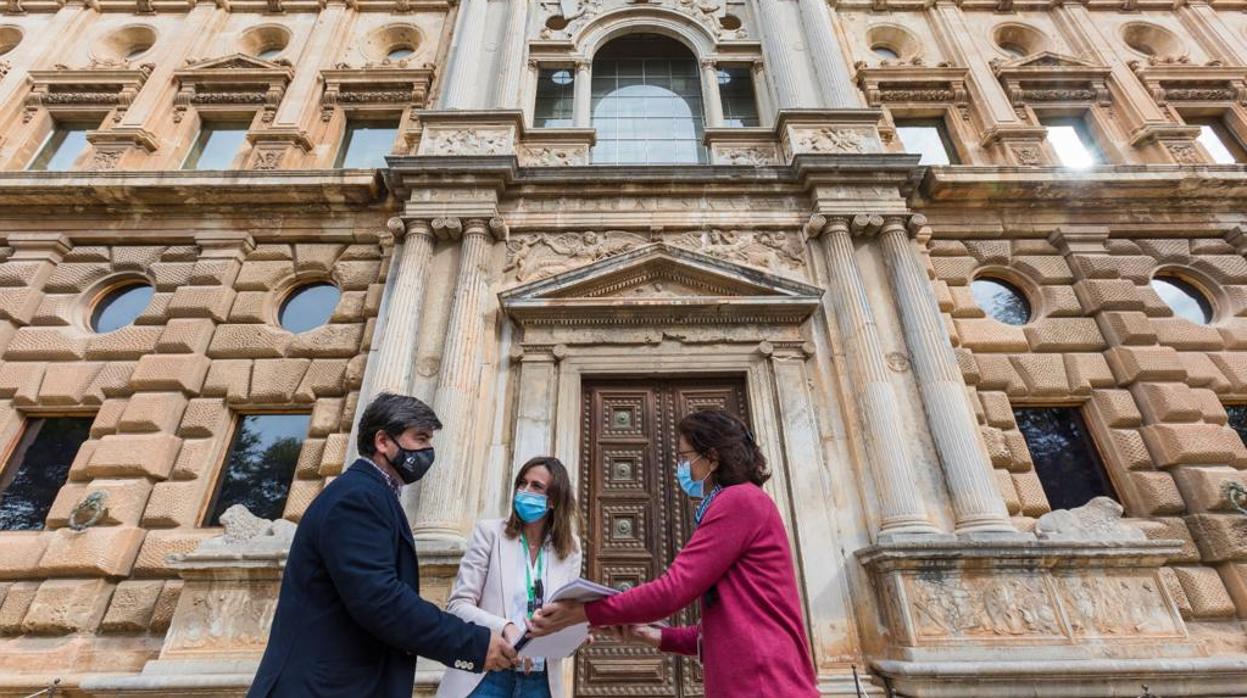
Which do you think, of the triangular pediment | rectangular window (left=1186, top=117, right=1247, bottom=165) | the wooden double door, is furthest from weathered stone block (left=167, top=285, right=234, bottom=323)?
rectangular window (left=1186, top=117, right=1247, bottom=165)

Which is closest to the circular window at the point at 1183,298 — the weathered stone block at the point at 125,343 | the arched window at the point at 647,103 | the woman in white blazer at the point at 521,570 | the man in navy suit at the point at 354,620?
the arched window at the point at 647,103

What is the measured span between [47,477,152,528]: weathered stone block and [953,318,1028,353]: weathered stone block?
11.0 metres

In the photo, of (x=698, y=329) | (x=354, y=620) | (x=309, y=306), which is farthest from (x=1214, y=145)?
(x=309, y=306)

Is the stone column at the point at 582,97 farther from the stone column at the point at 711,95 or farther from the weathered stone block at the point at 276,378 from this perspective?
the weathered stone block at the point at 276,378

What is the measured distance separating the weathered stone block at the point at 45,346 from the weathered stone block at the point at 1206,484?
48.4ft

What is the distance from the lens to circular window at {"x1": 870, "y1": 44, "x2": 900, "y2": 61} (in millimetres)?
12159

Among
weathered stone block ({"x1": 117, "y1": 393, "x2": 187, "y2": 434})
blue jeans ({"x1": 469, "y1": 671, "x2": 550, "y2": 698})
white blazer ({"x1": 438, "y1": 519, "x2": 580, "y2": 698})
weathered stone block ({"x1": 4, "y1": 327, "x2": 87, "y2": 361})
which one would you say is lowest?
blue jeans ({"x1": 469, "y1": 671, "x2": 550, "y2": 698})

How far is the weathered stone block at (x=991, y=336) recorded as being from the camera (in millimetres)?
8047

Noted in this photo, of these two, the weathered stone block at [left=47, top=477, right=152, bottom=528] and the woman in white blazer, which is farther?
the weathered stone block at [left=47, top=477, right=152, bottom=528]

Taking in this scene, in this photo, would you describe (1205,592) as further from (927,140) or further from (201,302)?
(201,302)

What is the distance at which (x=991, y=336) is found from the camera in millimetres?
8094

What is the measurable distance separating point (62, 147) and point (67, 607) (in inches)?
363

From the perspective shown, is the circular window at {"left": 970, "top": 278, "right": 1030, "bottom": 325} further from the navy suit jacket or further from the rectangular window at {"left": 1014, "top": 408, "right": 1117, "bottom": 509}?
the navy suit jacket

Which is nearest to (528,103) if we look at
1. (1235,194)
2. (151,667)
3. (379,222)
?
(379,222)
